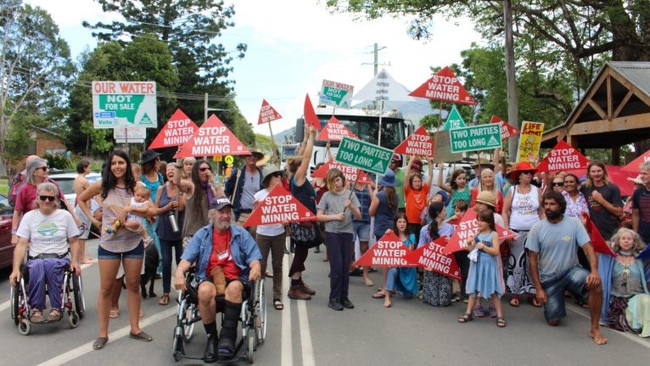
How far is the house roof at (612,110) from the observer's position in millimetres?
11820

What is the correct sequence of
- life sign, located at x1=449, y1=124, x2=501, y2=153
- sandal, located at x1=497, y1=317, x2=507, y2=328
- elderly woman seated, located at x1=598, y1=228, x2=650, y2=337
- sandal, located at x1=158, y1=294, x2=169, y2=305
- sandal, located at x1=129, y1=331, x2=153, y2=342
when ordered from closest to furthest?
sandal, located at x1=129, y1=331, x2=153, y2=342 → elderly woman seated, located at x1=598, y1=228, x2=650, y2=337 → sandal, located at x1=497, y1=317, x2=507, y2=328 → sandal, located at x1=158, y1=294, x2=169, y2=305 → life sign, located at x1=449, y1=124, x2=501, y2=153

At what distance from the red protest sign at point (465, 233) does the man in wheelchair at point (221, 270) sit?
264cm

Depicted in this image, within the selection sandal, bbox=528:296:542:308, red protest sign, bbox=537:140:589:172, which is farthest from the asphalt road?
red protest sign, bbox=537:140:589:172

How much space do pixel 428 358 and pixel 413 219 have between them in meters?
3.36

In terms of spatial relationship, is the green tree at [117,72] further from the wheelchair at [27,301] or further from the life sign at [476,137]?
the wheelchair at [27,301]

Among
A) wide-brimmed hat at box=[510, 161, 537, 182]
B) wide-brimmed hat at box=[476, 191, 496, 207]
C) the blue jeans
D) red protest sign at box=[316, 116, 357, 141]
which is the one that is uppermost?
red protest sign at box=[316, 116, 357, 141]

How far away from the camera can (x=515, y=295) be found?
7562 millimetres

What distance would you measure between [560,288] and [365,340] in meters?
2.47

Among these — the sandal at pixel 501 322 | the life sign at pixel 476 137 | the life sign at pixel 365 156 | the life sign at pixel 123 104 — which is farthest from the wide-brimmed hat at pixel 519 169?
the life sign at pixel 123 104

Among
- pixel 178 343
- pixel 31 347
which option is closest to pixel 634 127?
pixel 178 343

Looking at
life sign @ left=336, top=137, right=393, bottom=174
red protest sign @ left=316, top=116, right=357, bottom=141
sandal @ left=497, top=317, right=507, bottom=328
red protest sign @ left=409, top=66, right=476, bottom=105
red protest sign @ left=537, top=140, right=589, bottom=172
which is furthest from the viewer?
red protest sign @ left=316, top=116, right=357, bottom=141

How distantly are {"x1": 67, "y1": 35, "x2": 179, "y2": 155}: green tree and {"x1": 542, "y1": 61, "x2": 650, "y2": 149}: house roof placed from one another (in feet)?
103

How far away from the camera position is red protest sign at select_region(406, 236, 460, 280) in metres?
7.24

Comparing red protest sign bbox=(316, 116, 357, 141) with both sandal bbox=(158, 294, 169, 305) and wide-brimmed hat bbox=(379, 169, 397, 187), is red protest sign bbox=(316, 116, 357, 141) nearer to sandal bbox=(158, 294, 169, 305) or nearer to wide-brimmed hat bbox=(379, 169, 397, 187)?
wide-brimmed hat bbox=(379, 169, 397, 187)
